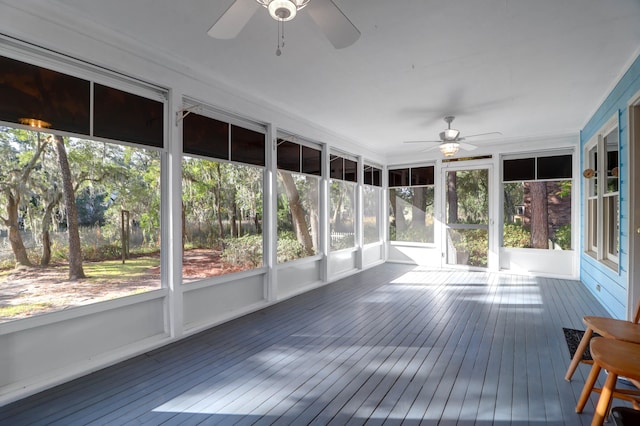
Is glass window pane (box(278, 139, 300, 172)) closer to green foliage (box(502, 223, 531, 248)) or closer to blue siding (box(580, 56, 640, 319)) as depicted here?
blue siding (box(580, 56, 640, 319))

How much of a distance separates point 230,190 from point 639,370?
3.78 m

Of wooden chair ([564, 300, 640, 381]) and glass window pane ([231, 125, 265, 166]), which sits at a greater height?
glass window pane ([231, 125, 265, 166])

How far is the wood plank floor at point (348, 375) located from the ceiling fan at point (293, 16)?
7.71 ft

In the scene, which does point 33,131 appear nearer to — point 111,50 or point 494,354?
point 111,50

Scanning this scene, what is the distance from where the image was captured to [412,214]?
306 inches

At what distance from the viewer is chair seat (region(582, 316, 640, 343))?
200 centimetres

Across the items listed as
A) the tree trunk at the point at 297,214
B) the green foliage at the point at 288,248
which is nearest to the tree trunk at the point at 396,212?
the tree trunk at the point at 297,214

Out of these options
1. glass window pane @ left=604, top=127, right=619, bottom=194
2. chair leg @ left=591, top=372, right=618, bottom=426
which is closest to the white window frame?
glass window pane @ left=604, top=127, right=619, bottom=194

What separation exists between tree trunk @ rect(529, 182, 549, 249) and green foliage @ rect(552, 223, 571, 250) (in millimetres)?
156

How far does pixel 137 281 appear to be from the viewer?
3.01m

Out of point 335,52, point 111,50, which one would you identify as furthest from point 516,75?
point 111,50

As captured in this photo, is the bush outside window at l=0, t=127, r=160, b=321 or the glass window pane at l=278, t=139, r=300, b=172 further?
the glass window pane at l=278, t=139, r=300, b=172

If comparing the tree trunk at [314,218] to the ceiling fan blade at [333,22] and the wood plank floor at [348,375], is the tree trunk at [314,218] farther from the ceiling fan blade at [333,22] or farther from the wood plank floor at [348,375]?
the ceiling fan blade at [333,22]

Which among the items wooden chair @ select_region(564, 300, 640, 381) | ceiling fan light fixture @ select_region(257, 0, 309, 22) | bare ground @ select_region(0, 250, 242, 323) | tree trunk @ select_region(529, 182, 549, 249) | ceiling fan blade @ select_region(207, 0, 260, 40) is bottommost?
wooden chair @ select_region(564, 300, 640, 381)
